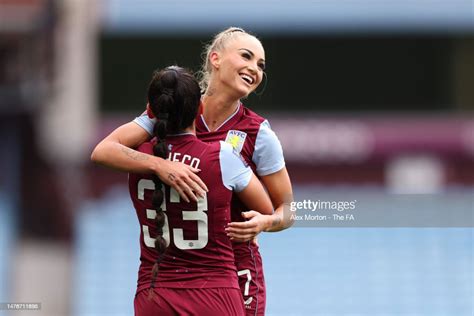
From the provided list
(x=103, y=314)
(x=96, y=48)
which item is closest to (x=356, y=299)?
(x=103, y=314)

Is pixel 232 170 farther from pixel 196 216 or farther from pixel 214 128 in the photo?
pixel 214 128

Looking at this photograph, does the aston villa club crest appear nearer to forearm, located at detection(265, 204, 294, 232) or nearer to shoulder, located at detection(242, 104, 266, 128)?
shoulder, located at detection(242, 104, 266, 128)

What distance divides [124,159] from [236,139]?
0.51 m

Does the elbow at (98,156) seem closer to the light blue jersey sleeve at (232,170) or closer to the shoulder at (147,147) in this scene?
the shoulder at (147,147)

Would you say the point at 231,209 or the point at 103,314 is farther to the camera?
the point at 103,314

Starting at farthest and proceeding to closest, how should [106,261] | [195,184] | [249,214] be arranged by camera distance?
[106,261], [249,214], [195,184]

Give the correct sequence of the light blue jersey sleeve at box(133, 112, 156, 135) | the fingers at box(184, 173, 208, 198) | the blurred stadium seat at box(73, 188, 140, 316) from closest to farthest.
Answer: the fingers at box(184, 173, 208, 198), the light blue jersey sleeve at box(133, 112, 156, 135), the blurred stadium seat at box(73, 188, 140, 316)

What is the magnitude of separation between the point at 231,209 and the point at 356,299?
23.1ft

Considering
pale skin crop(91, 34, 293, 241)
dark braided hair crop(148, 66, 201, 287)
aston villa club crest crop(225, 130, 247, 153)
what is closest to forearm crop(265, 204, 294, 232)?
pale skin crop(91, 34, 293, 241)

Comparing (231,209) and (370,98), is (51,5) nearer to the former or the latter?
(231,209)

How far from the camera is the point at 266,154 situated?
3410 millimetres

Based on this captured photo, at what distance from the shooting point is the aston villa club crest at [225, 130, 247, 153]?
134 inches

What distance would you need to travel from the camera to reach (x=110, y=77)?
15.1 meters

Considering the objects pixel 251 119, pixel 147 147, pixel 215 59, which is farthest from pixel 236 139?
pixel 147 147
